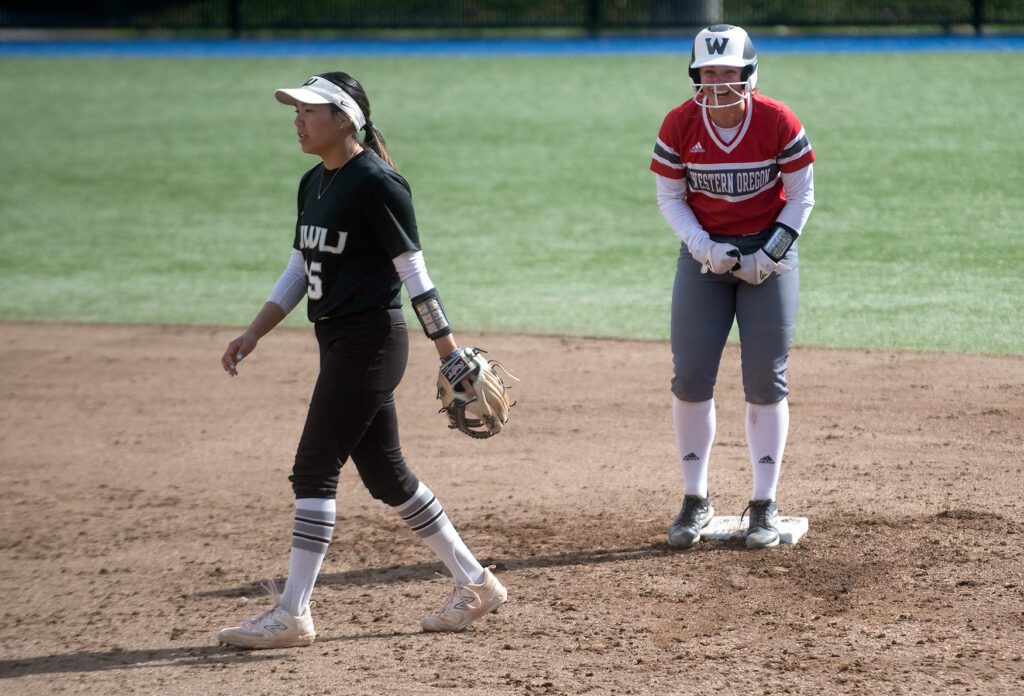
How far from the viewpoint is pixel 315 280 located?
179 inches

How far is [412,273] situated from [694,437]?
1.62m

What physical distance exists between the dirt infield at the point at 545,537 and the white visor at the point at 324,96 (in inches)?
71.7

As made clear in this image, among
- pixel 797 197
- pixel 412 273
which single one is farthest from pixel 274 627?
pixel 797 197

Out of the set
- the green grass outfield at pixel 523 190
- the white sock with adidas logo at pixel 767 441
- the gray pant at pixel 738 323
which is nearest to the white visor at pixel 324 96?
the gray pant at pixel 738 323

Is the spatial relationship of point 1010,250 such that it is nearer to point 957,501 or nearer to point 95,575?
point 957,501

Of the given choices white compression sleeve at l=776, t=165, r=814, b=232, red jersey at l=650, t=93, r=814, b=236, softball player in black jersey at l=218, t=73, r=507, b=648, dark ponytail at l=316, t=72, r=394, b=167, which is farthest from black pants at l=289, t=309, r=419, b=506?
white compression sleeve at l=776, t=165, r=814, b=232

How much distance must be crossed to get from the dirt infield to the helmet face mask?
5.86ft

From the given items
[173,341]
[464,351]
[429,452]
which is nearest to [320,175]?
[464,351]

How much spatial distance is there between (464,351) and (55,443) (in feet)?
11.9

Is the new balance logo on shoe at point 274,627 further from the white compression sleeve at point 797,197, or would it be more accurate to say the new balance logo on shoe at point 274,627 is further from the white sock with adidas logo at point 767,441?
the white compression sleeve at point 797,197

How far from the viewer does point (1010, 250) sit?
1013cm

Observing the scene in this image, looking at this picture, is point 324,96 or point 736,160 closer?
point 324,96

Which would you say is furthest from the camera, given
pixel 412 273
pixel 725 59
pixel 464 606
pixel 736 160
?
pixel 736 160

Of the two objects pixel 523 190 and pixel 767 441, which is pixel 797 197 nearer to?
pixel 767 441
